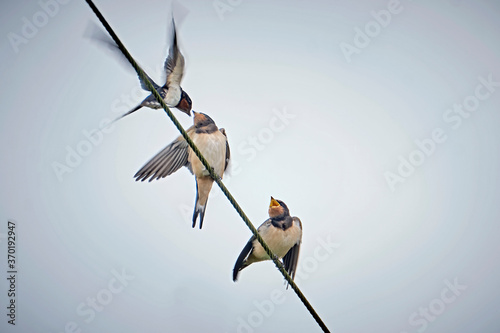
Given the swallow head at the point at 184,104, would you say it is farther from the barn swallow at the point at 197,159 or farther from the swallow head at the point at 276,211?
the swallow head at the point at 276,211

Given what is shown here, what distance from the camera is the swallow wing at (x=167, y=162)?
13.3ft

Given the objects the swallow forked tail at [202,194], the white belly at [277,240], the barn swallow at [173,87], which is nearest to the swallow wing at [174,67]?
the barn swallow at [173,87]

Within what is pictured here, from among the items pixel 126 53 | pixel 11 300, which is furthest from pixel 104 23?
pixel 11 300

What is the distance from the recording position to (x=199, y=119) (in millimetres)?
4172

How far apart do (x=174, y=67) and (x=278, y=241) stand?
1533mm

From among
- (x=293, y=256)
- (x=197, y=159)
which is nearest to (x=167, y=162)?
(x=197, y=159)

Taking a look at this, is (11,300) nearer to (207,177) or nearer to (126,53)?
(207,177)

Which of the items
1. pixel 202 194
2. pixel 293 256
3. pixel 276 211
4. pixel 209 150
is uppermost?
pixel 209 150

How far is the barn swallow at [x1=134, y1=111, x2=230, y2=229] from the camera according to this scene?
159 inches

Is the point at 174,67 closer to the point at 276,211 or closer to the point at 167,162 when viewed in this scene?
the point at 167,162

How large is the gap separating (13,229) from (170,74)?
384cm

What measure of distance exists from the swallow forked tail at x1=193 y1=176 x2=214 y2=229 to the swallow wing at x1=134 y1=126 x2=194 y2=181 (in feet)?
0.68

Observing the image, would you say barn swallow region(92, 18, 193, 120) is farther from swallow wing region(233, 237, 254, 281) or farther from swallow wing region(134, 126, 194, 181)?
swallow wing region(233, 237, 254, 281)

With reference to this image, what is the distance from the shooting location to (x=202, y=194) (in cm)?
410
